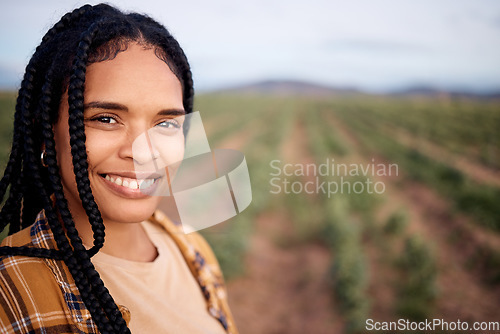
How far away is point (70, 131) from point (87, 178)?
0.50ft

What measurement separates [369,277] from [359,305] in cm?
74

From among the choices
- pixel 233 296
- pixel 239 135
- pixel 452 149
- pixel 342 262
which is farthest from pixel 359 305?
pixel 239 135

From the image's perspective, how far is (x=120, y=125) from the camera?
1.06 m

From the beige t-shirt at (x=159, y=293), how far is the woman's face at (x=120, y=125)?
21 cm

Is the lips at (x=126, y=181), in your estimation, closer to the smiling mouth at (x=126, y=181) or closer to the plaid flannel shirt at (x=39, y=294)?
the smiling mouth at (x=126, y=181)

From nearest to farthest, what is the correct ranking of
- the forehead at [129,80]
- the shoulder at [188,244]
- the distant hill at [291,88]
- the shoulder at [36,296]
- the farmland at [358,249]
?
the shoulder at [36,296] < the forehead at [129,80] < the shoulder at [188,244] < the farmland at [358,249] < the distant hill at [291,88]

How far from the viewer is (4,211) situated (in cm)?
116

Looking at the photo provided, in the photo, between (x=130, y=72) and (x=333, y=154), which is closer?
(x=130, y=72)

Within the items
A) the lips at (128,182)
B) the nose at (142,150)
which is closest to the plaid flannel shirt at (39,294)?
the lips at (128,182)

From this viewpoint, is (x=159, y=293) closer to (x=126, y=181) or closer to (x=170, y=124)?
(x=126, y=181)

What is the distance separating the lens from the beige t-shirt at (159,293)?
114 cm

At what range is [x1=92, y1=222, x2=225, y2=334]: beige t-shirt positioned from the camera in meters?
1.14

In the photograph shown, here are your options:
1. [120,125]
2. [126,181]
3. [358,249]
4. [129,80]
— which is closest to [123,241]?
[126,181]

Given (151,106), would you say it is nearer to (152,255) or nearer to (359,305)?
(152,255)
